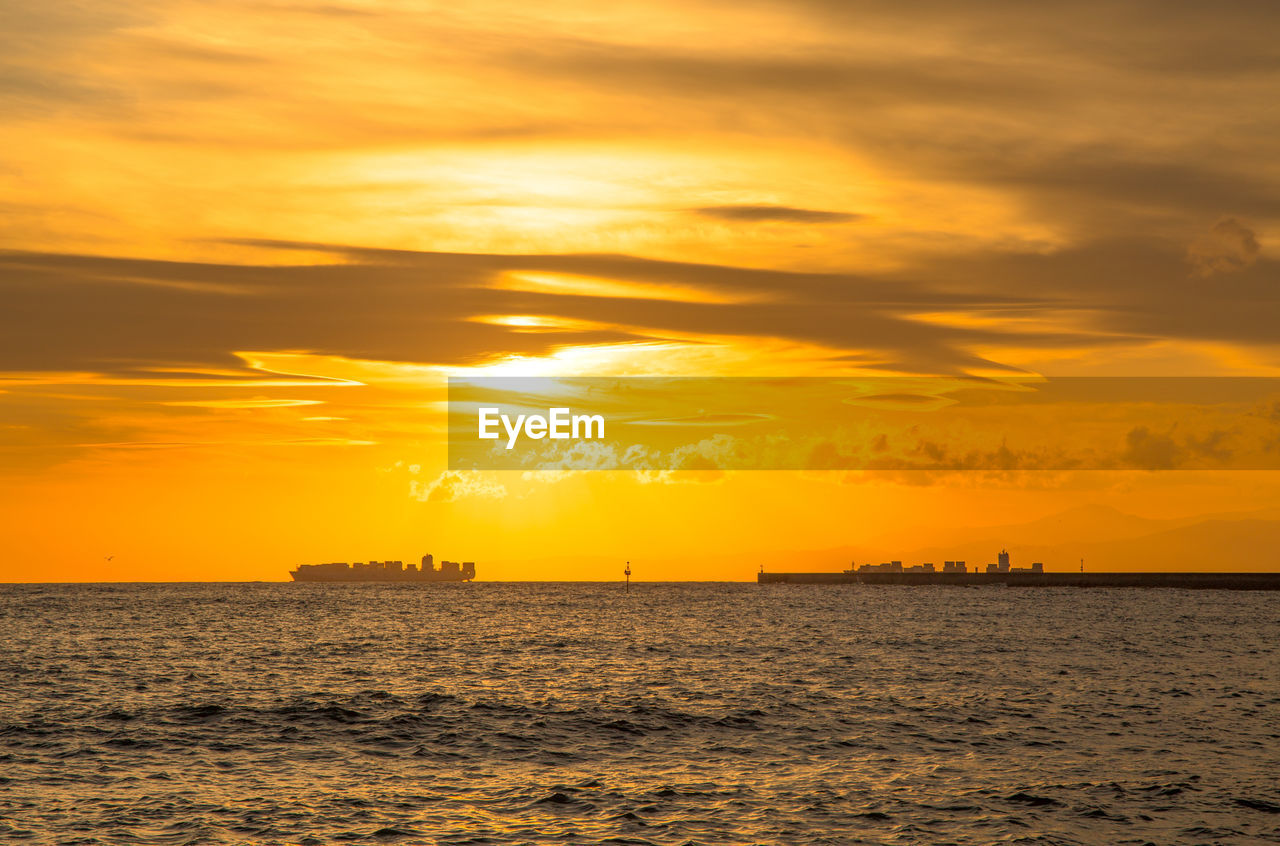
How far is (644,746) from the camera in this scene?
151 ft

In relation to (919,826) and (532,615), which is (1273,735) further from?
(532,615)

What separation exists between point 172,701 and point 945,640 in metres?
74.7

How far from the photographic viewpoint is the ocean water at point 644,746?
107ft

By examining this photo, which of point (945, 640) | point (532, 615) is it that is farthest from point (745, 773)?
point (532, 615)

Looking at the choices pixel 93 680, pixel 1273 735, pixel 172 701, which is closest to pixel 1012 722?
pixel 1273 735

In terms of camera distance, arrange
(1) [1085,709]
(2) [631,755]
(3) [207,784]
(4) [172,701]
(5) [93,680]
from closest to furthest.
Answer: (3) [207,784]
(2) [631,755]
(1) [1085,709]
(4) [172,701]
(5) [93,680]

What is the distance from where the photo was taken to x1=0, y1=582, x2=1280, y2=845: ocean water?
107 feet

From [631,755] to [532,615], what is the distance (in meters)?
142

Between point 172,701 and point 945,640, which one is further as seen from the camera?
point 945,640

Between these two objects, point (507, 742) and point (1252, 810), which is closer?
point (1252, 810)

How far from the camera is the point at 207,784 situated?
3816 centimetres

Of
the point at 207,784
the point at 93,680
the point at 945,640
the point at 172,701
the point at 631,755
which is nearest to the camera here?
the point at 207,784

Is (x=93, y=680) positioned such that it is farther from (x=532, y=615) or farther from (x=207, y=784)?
(x=532, y=615)

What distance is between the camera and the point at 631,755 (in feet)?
144
